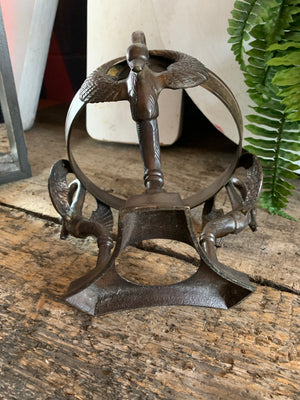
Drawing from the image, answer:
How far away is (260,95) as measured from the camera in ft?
2.89

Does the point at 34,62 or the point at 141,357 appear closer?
the point at 141,357

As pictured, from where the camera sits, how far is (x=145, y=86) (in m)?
0.64


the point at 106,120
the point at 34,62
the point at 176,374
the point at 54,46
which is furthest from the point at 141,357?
the point at 54,46

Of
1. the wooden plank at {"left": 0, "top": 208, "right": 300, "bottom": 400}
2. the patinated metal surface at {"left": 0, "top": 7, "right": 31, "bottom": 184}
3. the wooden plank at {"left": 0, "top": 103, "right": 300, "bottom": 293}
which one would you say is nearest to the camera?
the wooden plank at {"left": 0, "top": 208, "right": 300, "bottom": 400}

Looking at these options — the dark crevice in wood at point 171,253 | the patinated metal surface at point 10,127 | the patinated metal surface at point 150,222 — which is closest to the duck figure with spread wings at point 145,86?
the patinated metal surface at point 150,222

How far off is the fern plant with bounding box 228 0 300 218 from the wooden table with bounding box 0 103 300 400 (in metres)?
0.12

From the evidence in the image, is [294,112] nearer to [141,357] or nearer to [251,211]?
[251,211]

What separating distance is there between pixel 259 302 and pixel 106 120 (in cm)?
87

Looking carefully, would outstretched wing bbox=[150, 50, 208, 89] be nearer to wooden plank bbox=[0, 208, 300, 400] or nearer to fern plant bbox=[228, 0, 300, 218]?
fern plant bbox=[228, 0, 300, 218]

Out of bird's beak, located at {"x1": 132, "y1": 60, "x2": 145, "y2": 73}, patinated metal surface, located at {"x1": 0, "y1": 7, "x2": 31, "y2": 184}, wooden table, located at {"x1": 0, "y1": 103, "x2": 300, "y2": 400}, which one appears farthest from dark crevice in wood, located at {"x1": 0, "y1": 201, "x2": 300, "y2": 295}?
bird's beak, located at {"x1": 132, "y1": 60, "x2": 145, "y2": 73}

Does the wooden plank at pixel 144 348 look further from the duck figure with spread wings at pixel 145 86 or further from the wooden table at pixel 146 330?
the duck figure with spread wings at pixel 145 86

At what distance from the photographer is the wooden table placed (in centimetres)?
52

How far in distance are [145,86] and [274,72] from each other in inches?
14.0

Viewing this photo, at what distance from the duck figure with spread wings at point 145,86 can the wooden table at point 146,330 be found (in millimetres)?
219
